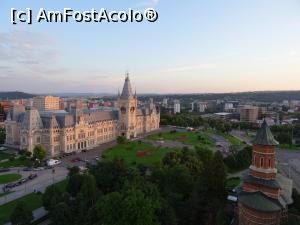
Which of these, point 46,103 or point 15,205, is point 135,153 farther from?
point 46,103

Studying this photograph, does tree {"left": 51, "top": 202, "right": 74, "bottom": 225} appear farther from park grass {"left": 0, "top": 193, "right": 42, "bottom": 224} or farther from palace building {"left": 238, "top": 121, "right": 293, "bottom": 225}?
palace building {"left": 238, "top": 121, "right": 293, "bottom": 225}

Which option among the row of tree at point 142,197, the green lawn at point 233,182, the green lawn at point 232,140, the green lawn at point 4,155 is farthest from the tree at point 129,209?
the green lawn at point 232,140

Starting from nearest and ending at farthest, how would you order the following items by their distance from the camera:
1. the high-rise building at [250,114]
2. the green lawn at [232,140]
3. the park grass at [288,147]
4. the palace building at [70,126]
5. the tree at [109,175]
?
the tree at [109,175], the palace building at [70,126], the park grass at [288,147], the green lawn at [232,140], the high-rise building at [250,114]

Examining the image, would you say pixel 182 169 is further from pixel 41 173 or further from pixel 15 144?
pixel 15 144

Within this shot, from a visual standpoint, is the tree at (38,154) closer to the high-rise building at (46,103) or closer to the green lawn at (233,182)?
the green lawn at (233,182)

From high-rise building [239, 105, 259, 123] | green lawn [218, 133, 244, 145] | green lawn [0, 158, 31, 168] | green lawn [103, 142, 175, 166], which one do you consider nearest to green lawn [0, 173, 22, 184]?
green lawn [0, 158, 31, 168]

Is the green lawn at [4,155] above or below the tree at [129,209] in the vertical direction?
below
